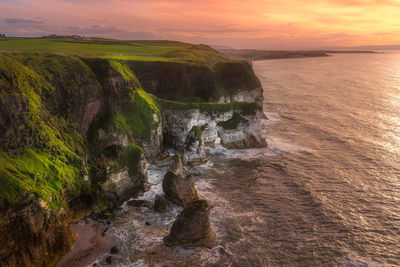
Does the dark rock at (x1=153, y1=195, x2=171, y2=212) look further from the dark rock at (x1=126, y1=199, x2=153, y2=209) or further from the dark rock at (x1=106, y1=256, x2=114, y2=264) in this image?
the dark rock at (x1=106, y1=256, x2=114, y2=264)

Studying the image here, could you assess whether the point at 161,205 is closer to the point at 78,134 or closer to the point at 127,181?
the point at 127,181

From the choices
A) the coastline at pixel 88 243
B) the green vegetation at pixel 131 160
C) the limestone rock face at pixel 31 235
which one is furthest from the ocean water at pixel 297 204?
the limestone rock face at pixel 31 235

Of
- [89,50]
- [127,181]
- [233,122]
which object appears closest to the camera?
[127,181]

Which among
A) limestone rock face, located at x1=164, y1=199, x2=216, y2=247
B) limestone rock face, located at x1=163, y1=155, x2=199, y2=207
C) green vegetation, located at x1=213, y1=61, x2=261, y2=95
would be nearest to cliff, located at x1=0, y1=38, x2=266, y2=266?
limestone rock face, located at x1=163, y1=155, x2=199, y2=207

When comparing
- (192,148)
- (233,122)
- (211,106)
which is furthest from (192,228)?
(233,122)

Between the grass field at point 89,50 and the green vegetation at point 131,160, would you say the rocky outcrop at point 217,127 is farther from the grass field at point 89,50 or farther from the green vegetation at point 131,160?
the grass field at point 89,50

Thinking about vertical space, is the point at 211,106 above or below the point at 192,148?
above

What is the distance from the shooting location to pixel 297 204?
1032 inches

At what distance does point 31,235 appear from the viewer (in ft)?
54.2

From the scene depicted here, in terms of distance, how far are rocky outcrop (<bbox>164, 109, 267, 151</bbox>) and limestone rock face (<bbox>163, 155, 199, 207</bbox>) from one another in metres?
11.4

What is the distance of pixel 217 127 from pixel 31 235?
27.8 meters

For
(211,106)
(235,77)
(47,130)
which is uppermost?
(235,77)

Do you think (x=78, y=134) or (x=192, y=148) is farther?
(x=192, y=148)

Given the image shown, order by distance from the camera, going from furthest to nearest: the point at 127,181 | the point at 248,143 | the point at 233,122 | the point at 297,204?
the point at 248,143, the point at 233,122, the point at 297,204, the point at 127,181
